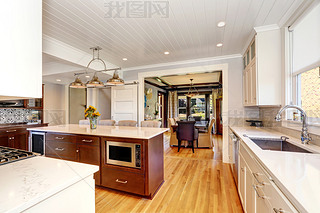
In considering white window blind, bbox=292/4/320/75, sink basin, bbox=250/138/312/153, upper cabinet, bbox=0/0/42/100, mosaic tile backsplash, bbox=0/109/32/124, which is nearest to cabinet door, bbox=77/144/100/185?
upper cabinet, bbox=0/0/42/100

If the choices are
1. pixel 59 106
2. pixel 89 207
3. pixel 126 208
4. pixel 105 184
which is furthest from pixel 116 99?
pixel 89 207

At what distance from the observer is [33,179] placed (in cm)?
81

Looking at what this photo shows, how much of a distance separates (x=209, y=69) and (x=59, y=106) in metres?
5.54

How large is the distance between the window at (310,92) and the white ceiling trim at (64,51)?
13.0 feet

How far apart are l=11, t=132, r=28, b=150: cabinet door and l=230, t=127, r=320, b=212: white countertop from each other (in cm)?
518

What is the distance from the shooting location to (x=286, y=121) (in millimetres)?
2096

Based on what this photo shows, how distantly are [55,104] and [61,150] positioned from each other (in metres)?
3.69

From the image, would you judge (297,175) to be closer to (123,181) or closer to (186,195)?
(186,195)

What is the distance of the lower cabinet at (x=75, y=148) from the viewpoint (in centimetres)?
230

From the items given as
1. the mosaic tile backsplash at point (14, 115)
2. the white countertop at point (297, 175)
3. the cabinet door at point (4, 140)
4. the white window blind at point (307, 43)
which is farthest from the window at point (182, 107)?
the white countertop at point (297, 175)

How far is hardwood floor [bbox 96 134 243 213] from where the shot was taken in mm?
1882

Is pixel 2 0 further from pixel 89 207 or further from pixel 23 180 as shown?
pixel 89 207

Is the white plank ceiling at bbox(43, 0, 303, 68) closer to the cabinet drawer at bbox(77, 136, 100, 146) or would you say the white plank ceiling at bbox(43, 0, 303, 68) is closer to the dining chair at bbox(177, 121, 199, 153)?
the cabinet drawer at bbox(77, 136, 100, 146)

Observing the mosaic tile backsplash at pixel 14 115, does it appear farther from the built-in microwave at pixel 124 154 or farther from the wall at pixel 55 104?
the built-in microwave at pixel 124 154
